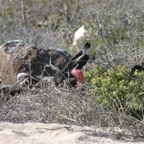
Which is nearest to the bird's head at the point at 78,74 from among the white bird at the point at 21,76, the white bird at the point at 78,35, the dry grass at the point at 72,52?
the dry grass at the point at 72,52

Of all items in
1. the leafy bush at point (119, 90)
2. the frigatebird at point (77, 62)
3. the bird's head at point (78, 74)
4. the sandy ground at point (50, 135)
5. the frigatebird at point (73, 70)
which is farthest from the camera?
the frigatebird at point (77, 62)

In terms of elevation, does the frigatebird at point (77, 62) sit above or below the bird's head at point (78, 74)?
above

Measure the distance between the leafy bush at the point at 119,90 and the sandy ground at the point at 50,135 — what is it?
46 cm

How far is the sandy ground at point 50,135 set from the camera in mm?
5109

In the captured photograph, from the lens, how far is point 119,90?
19.5 ft

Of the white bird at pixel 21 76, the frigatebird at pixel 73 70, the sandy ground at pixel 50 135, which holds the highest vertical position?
the frigatebird at pixel 73 70

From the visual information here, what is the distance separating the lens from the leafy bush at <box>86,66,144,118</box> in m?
5.75

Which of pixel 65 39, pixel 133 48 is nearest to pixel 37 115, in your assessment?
pixel 133 48

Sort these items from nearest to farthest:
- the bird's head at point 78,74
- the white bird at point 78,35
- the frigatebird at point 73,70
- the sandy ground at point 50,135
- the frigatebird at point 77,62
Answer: the sandy ground at point 50,135 < the frigatebird at point 73,70 < the bird's head at point 78,74 < the frigatebird at point 77,62 < the white bird at point 78,35

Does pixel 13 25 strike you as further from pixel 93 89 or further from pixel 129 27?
pixel 93 89

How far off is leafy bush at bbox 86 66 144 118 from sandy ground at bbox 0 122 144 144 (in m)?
0.46

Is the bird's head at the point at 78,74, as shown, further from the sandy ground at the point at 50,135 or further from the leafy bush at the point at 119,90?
the sandy ground at the point at 50,135

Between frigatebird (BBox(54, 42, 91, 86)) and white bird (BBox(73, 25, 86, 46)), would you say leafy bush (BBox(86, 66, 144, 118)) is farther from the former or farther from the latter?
white bird (BBox(73, 25, 86, 46))

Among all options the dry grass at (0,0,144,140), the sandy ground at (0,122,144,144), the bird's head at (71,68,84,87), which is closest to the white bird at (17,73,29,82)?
the dry grass at (0,0,144,140)
